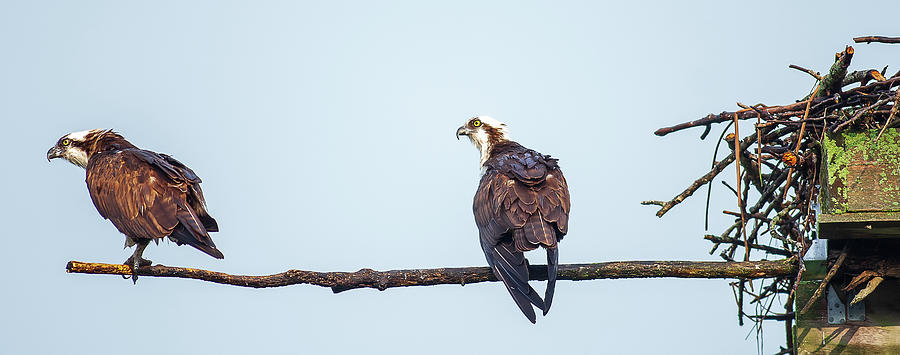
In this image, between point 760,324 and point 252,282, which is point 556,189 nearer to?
point 760,324

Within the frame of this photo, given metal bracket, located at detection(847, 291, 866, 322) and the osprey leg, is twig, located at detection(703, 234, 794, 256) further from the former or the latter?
the osprey leg

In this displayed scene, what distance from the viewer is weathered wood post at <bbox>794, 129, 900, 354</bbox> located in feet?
14.4

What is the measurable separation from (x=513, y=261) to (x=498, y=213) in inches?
22.8

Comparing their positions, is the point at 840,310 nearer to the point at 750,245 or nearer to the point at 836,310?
the point at 836,310

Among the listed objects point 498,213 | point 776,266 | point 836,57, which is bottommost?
point 776,266

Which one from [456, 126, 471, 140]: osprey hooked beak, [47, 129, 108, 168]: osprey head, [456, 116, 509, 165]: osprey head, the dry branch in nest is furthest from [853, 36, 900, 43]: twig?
[47, 129, 108, 168]: osprey head

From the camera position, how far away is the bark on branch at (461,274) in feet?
15.1

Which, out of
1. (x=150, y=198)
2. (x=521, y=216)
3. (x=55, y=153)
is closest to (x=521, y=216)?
(x=521, y=216)

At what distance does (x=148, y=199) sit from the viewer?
694 cm

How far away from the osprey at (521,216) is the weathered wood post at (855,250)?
147 cm

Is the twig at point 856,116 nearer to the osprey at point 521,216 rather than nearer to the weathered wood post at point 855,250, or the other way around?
the weathered wood post at point 855,250

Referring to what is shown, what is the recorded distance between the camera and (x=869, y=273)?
15.5 ft

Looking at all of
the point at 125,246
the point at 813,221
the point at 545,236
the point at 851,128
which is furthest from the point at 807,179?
the point at 125,246

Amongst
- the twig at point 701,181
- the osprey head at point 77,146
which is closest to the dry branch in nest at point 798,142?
the twig at point 701,181
